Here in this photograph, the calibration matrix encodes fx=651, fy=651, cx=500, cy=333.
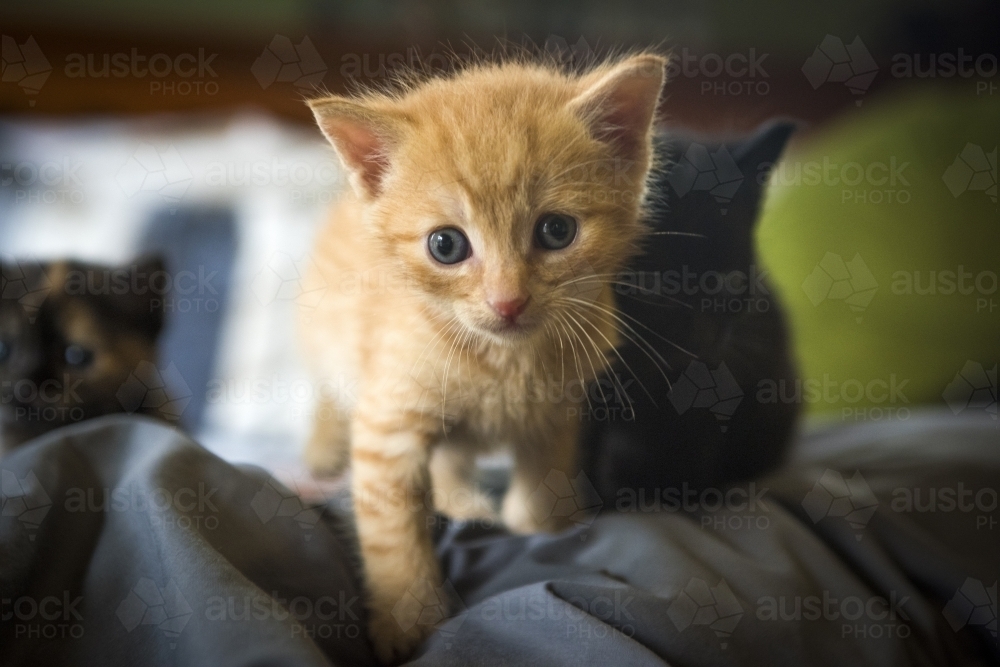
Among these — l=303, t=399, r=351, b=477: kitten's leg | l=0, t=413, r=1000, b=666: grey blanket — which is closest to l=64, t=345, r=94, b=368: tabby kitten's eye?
l=0, t=413, r=1000, b=666: grey blanket

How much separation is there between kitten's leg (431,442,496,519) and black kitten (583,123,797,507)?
143 millimetres

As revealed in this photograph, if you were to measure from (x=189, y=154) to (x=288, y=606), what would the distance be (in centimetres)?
56

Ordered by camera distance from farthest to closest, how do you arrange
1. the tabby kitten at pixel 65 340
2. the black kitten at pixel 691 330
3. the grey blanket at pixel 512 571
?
1. the tabby kitten at pixel 65 340
2. the black kitten at pixel 691 330
3. the grey blanket at pixel 512 571

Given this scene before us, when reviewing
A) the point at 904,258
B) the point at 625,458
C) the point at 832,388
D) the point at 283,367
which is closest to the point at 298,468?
the point at 283,367

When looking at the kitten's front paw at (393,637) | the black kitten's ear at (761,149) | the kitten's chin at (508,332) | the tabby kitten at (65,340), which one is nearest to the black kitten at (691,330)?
the black kitten's ear at (761,149)

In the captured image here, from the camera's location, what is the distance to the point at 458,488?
2.63 feet

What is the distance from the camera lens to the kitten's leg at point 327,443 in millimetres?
783

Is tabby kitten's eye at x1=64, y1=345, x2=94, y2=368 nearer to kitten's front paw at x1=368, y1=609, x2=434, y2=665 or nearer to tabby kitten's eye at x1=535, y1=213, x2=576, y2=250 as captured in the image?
kitten's front paw at x1=368, y1=609, x2=434, y2=665

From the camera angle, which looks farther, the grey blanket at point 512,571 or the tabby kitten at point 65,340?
the tabby kitten at point 65,340

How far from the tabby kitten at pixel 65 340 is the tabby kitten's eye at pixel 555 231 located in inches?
20.2

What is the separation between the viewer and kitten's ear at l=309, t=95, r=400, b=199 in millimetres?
606

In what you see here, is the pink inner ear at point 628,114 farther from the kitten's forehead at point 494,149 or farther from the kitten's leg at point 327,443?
the kitten's leg at point 327,443

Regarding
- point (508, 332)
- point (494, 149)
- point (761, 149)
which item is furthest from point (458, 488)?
point (761, 149)

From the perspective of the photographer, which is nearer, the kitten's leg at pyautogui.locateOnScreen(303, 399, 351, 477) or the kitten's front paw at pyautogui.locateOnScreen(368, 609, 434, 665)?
the kitten's front paw at pyautogui.locateOnScreen(368, 609, 434, 665)
